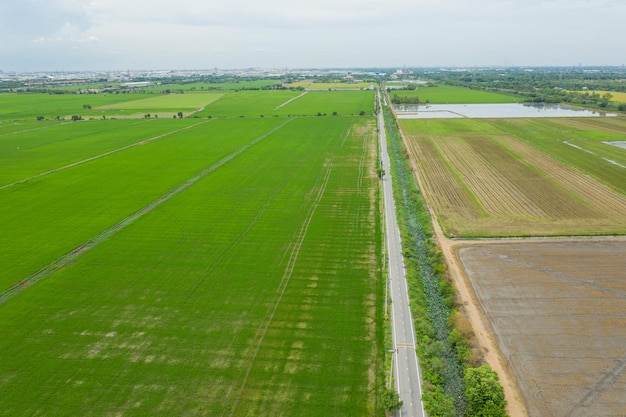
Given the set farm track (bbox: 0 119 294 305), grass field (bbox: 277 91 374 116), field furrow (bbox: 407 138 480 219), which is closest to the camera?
farm track (bbox: 0 119 294 305)

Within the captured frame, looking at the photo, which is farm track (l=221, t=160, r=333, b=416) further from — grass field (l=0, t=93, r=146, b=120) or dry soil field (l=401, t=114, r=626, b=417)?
grass field (l=0, t=93, r=146, b=120)

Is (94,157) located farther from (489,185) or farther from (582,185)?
(582,185)

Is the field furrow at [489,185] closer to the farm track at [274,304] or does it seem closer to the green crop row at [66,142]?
the farm track at [274,304]

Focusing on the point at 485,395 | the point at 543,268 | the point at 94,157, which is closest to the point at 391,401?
the point at 485,395

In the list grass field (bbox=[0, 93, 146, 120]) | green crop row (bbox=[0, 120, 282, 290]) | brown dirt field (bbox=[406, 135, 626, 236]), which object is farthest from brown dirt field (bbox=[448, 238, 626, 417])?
grass field (bbox=[0, 93, 146, 120])

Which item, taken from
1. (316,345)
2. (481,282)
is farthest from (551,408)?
(316,345)

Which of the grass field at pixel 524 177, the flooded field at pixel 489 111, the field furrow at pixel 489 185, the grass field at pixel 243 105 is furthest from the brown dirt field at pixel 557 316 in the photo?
the grass field at pixel 243 105
